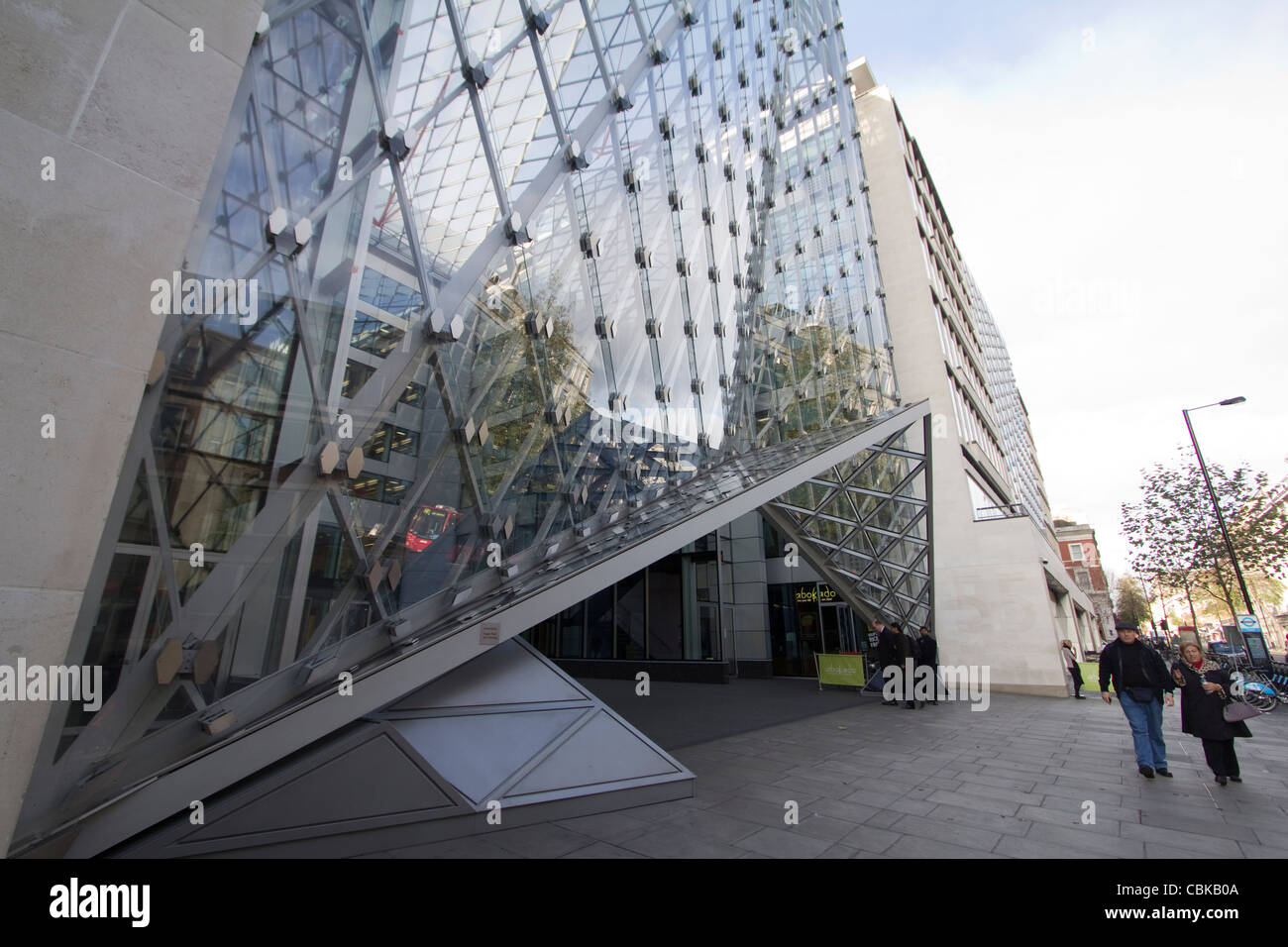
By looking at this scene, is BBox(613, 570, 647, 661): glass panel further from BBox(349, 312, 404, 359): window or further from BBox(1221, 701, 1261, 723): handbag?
BBox(349, 312, 404, 359): window

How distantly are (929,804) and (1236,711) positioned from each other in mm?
3783

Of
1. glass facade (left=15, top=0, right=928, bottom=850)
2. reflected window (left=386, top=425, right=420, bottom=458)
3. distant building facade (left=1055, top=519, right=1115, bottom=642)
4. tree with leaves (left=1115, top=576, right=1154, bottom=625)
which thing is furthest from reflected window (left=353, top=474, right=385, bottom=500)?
tree with leaves (left=1115, top=576, right=1154, bottom=625)

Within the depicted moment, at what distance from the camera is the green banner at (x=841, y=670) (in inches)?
701

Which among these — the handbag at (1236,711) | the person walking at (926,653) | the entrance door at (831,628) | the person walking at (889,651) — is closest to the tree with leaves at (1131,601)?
the entrance door at (831,628)

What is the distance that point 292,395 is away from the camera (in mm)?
4828

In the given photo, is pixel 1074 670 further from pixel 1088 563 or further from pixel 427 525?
Answer: pixel 1088 563

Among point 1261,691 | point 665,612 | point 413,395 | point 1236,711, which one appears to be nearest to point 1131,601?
point 1261,691

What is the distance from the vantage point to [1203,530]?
92.0ft

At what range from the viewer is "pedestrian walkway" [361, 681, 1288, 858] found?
471 centimetres

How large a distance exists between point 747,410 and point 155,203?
12.3m

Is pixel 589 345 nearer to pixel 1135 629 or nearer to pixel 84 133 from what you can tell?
pixel 84 133

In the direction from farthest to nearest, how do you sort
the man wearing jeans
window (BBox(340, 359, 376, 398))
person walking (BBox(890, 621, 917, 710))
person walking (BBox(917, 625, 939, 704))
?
person walking (BBox(917, 625, 939, 704)) → person walking (BBox(890, 621, 917, 710)) → the man wearing jeans → window (BBox(340, 359, 376, 398))

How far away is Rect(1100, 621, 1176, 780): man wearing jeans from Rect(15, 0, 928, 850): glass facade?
526cm
